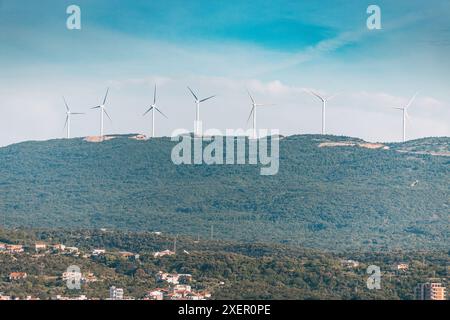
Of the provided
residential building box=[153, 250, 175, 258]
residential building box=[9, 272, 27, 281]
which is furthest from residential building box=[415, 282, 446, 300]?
residential building box=[153, 250, 175, 258]

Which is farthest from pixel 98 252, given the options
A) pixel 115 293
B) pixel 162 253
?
pixel 115 293

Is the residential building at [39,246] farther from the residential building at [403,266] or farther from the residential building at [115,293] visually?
the residential building at [403,266]

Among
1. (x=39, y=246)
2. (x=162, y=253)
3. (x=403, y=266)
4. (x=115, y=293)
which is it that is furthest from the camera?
(x=162, y=253)

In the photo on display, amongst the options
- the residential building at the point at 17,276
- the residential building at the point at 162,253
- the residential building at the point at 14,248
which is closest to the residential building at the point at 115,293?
the residential building at the point at 17,276

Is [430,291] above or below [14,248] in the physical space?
below

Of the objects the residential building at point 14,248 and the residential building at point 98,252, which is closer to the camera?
the residential building at point 14,248

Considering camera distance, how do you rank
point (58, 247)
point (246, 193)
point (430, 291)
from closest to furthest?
point (430, 291), point (58, 247), point (246, 193)

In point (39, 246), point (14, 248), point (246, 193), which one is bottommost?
point (14, 248)

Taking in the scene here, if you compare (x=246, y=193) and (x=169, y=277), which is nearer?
(x=169, y=277)

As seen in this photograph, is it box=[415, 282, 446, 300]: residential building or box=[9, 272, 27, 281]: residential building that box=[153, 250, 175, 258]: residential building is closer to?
box=[9, 272, 27, 281]: residential building

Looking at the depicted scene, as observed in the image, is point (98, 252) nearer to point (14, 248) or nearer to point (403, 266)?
point (14, 248)
